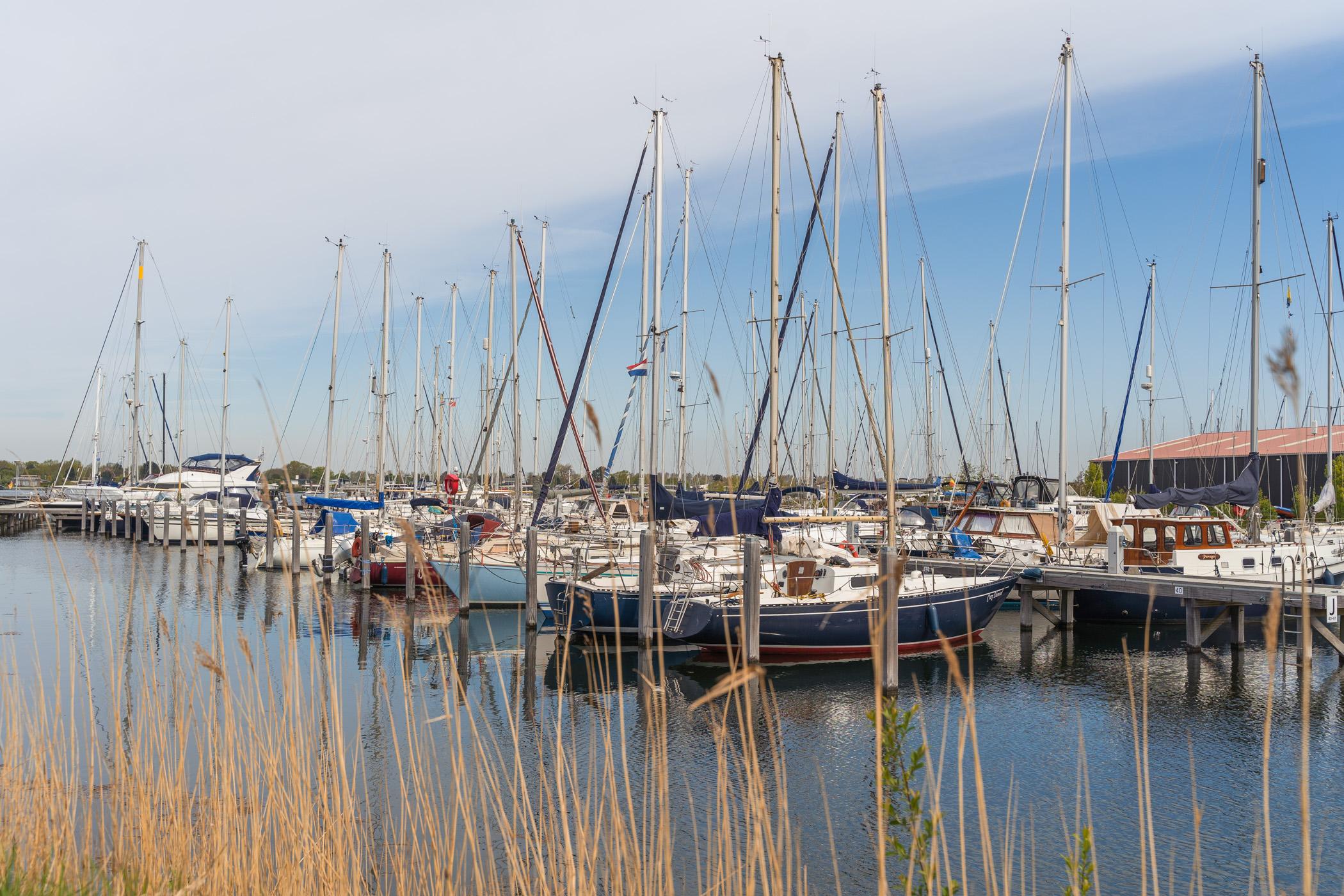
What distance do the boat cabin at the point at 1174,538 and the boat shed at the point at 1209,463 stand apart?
52.9 ft

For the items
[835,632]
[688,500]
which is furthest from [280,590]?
[835,632]

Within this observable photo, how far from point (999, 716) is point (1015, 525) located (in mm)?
11683

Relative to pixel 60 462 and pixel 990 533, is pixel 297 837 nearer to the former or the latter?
pixel 990 533

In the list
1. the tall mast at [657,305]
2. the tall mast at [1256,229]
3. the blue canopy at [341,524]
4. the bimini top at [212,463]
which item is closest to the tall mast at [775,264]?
the tall mast at [657,305]

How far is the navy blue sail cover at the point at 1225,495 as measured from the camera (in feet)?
74.7

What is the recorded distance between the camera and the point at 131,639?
19281mm

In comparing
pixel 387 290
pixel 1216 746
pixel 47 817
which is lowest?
pixel 1216 746

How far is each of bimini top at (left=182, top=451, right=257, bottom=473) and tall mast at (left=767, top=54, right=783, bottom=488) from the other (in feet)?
149

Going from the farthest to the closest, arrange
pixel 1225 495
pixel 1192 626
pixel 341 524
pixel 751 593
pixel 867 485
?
pixel 341 524 < pixel 867 485 < pixel 1225 495 < pixel 1192 626 < pixel 751 593

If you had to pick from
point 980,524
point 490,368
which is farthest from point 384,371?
point 980,524

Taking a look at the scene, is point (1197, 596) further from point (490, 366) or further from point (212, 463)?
point (212, 463)

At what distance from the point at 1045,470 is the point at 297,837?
50.8m

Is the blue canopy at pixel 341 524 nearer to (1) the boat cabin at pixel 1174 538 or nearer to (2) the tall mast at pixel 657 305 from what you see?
(2) the tall mast at pixel 657 305

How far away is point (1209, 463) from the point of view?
49031 millimetres
